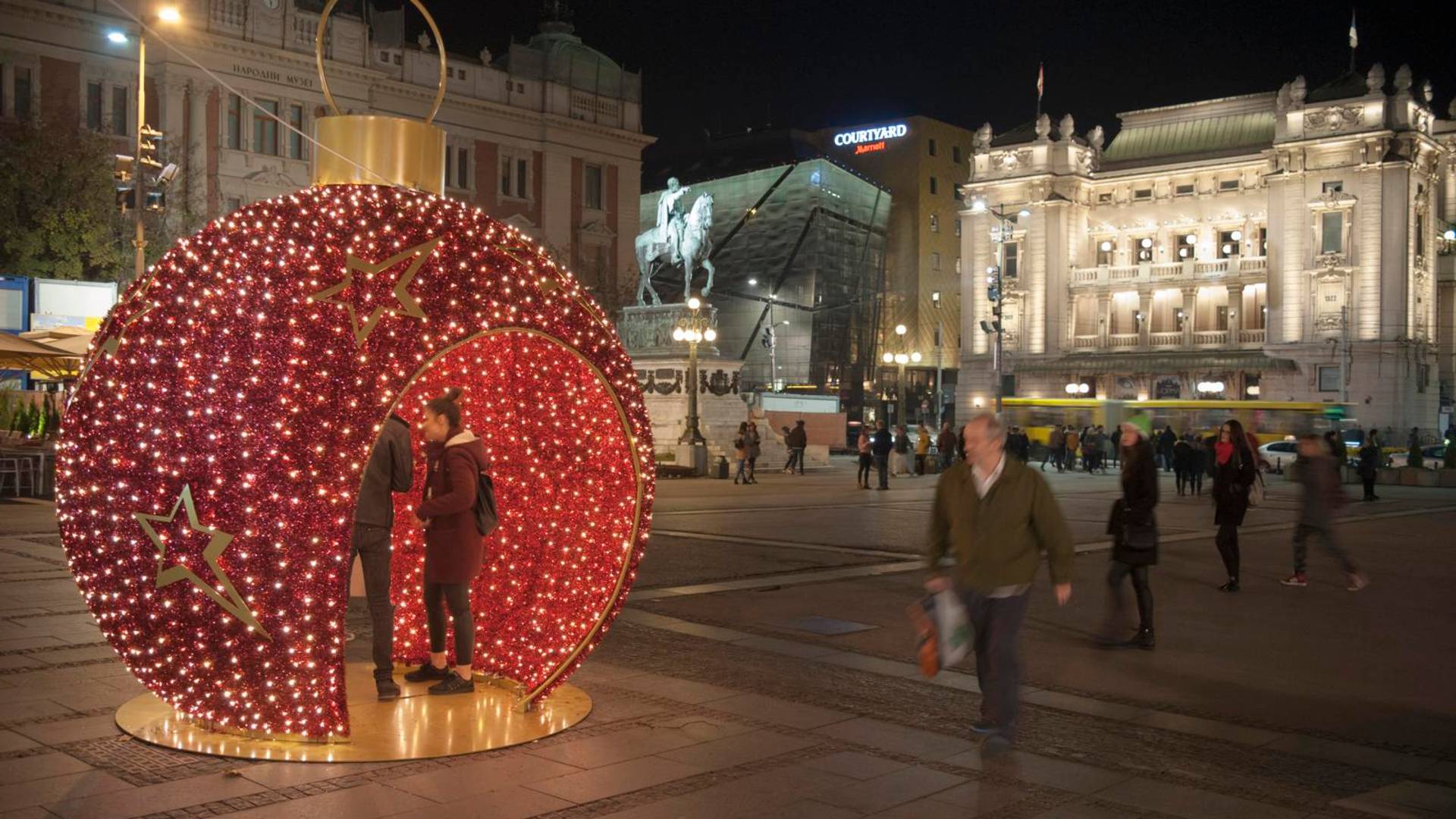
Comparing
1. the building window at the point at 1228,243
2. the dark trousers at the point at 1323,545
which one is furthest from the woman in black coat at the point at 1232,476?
the building window at the point at 1228,243

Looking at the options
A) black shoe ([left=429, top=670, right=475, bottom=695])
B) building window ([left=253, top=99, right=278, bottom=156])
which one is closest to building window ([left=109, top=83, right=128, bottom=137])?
building window ([left=253, top=99, right=278, bottom=156])

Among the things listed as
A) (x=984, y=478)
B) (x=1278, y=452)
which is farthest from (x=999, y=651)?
(x=1278, y=452)

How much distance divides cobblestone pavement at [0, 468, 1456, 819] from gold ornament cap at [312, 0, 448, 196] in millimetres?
3061

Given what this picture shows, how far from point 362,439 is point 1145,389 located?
70.6m

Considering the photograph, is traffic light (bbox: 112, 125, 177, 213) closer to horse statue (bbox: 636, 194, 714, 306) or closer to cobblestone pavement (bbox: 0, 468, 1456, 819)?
cobblestone pavement (bbox: 0, 468, 1456, 819)

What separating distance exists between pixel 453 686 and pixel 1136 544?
17.1 ft

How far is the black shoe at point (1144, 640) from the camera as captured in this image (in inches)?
390

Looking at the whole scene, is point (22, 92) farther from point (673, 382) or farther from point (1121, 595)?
point (1121, 595)

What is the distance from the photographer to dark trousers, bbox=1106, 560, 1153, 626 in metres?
9.88

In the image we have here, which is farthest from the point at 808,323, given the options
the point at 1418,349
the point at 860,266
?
the point at 1418,349

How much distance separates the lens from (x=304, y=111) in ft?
158

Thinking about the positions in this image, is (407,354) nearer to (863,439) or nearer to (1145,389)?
(863,439)

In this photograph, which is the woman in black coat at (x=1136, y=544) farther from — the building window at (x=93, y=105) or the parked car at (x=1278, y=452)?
the building window at (x=93, y=105)

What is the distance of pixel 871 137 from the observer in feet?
325
